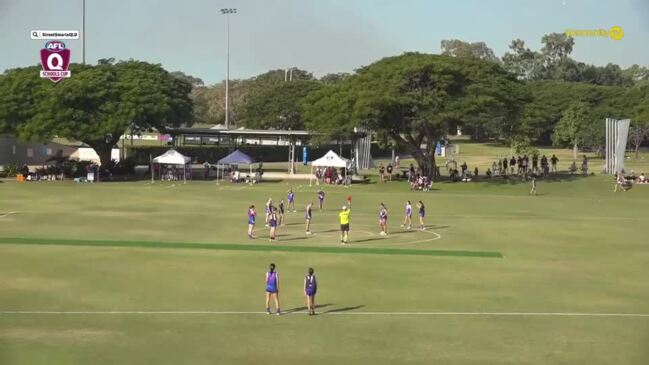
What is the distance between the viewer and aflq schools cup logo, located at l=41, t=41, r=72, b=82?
56112 millimetres

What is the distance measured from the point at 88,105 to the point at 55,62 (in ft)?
17.6

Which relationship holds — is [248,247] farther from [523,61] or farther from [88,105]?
[523,61]

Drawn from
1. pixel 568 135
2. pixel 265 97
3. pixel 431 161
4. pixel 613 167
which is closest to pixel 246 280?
pixel 431 161

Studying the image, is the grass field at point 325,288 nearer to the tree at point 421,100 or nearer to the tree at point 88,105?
the tree at point 421,100

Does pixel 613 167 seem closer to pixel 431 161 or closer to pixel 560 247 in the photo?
pixel 431 161

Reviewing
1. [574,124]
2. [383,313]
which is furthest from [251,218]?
[574,124]

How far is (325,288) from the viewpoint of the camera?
23.9m

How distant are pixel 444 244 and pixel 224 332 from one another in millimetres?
17171

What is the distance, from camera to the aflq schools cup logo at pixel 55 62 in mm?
56112

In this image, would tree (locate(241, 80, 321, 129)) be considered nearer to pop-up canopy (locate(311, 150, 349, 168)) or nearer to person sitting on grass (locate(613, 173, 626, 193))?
pop-up canopy (locate(311, 150, 349, 168))

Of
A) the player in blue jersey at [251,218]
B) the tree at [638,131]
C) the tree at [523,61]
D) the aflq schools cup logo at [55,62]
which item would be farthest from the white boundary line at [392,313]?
the tree at [523,61]

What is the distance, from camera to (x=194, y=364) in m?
15.9

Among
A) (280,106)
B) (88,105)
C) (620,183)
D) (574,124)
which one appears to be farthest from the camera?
(574,124)

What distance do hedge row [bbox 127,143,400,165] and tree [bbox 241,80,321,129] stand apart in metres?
4.81
